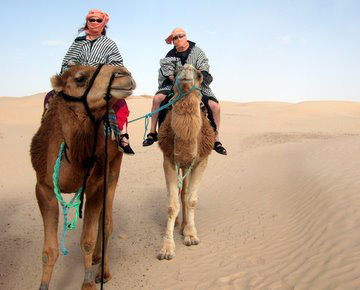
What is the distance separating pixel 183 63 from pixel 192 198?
227 cm

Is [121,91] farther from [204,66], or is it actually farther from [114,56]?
[204,66]

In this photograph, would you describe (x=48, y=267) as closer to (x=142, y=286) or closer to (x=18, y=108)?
(x=142, y=286)

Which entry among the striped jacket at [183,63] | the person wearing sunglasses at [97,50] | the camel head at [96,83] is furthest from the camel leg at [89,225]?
the striped jacket at [183,63]

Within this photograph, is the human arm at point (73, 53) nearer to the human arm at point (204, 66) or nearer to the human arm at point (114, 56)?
the human arm at point (114, 56)

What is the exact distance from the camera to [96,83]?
3250 mm

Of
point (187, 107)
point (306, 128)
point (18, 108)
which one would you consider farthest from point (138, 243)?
point (18, 108)

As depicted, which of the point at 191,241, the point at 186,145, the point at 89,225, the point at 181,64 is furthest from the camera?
the point at 181,64

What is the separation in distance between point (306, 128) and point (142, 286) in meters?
22.6

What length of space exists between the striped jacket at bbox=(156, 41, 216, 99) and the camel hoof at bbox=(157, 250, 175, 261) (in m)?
2.61

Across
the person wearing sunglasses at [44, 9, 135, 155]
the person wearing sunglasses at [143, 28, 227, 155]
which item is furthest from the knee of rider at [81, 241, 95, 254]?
the person wearing sunglasses at [143, 28, 227, 155]

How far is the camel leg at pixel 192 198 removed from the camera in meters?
6.34

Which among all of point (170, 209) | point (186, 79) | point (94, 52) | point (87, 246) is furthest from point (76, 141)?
point (170, 209)

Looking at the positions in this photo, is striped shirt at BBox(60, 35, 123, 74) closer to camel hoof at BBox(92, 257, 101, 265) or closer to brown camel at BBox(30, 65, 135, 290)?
brown camel at BBox(30, 65, 135, 290)

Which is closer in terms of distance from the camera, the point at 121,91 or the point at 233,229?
the point at 121,91
